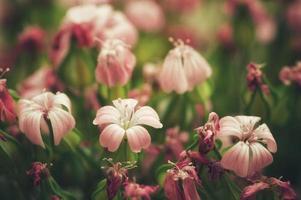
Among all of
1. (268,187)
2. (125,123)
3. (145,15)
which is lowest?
A: (268,187)

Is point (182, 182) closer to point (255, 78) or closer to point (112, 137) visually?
point (112, 137)

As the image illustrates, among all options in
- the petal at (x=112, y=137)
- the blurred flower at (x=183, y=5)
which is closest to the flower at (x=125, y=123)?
the petal at (x=112, y=137)

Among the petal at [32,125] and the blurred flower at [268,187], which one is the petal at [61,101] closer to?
the petal at [32,125]

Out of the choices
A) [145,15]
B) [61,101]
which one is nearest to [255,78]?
[61,101]

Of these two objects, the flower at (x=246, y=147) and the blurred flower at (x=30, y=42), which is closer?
the flower at (x=246, y=147)

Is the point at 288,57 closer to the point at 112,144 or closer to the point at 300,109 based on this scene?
the point at 300,109

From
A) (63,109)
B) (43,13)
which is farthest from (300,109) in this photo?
(43,13)

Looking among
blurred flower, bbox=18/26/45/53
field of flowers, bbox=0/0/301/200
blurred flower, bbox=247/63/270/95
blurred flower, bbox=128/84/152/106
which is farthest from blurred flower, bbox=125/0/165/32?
blurred flower, bbox=247/63/270/95
